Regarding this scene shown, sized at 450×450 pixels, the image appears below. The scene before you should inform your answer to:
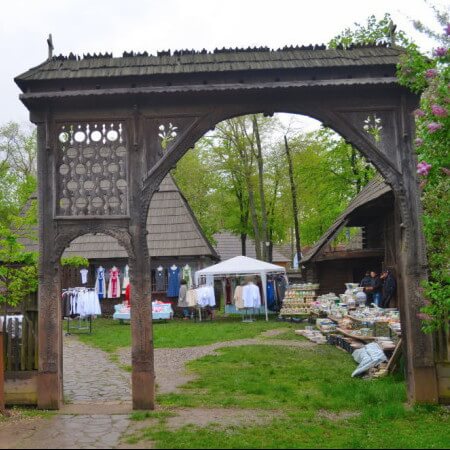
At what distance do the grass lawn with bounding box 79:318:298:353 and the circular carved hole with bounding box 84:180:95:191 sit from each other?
775cm

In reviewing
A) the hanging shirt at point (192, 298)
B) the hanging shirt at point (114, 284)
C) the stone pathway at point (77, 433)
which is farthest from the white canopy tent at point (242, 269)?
the stone pathway at point (77, 433)

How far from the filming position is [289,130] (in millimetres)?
34062

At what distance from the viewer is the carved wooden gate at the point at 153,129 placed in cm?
816

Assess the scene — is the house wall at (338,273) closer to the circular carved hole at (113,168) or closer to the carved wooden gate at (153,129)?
the carved wooden gate at (153,129)

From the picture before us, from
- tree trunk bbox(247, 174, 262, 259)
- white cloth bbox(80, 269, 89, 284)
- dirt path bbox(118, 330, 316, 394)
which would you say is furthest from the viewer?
tree trunk bbox(247, 174, 262, 259)

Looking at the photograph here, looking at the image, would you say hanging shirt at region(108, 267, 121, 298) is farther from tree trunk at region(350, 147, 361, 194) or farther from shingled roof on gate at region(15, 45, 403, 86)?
shingled roof on gate at region(15, 45, 403, 86)

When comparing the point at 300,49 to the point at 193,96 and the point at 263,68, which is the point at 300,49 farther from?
the point at 193,96

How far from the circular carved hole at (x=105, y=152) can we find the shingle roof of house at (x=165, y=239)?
17.9 metres

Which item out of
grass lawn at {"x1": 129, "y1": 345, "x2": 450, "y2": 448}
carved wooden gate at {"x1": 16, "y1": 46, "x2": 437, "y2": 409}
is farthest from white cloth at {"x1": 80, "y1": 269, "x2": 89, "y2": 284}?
carved wooden gate at {"x1": 16, "y1": 46, "x2": 437, "y2": 409}

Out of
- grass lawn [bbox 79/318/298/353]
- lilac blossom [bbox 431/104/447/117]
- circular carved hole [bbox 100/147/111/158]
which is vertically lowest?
grass lawn [bbox 79/318/298/353]

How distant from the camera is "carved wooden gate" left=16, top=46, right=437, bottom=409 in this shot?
26.8 ft

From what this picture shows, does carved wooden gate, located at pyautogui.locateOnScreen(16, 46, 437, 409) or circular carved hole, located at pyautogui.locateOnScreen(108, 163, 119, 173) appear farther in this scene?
circular carved hole, located at pyautogui.locateOnScreen(108, 163, 119, 173)

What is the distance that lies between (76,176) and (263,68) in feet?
10.2

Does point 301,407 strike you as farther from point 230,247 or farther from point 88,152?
point 230,247
